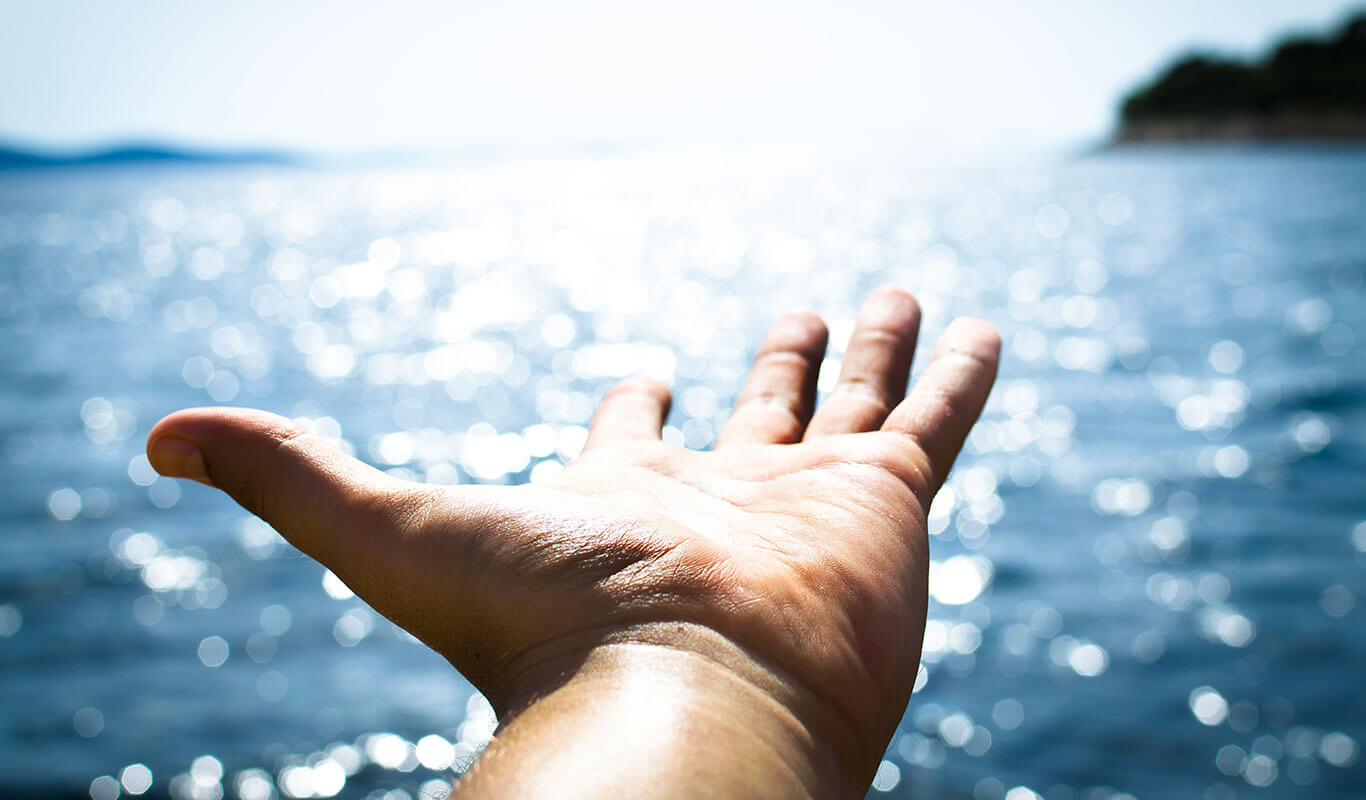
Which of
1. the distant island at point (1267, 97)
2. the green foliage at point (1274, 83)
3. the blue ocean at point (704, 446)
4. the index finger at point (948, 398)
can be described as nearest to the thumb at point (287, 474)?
the blue ocean at point (704, 446)

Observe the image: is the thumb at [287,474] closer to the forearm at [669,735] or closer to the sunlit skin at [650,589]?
the sunlit skin at [650,589]

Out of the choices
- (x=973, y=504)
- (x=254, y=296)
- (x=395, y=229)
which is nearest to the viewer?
(x=973, y=504)

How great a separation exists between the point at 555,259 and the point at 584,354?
91.3 feet

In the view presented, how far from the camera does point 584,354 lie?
2631 centimetres

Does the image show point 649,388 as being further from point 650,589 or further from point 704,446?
point 704,446

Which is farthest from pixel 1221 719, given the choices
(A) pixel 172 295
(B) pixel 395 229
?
(B) pixel 395 229

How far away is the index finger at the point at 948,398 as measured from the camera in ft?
8.74

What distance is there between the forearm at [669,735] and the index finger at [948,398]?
98 centimetres

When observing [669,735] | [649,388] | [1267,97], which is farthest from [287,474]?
[1267,97]

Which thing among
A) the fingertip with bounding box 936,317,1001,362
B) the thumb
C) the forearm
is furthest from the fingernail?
the fingertip with bounding box 936,317,1001,362

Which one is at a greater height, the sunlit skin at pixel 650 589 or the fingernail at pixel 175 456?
the fingernail at pixel 175 456

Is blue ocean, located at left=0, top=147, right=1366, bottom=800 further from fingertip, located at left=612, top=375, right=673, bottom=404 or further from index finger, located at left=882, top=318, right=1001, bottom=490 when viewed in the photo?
fingertip, located at left=612, top=375, right=673, bottom=404

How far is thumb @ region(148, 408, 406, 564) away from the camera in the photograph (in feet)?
6.95

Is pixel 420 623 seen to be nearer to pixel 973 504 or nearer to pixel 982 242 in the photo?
pixel 973 504
